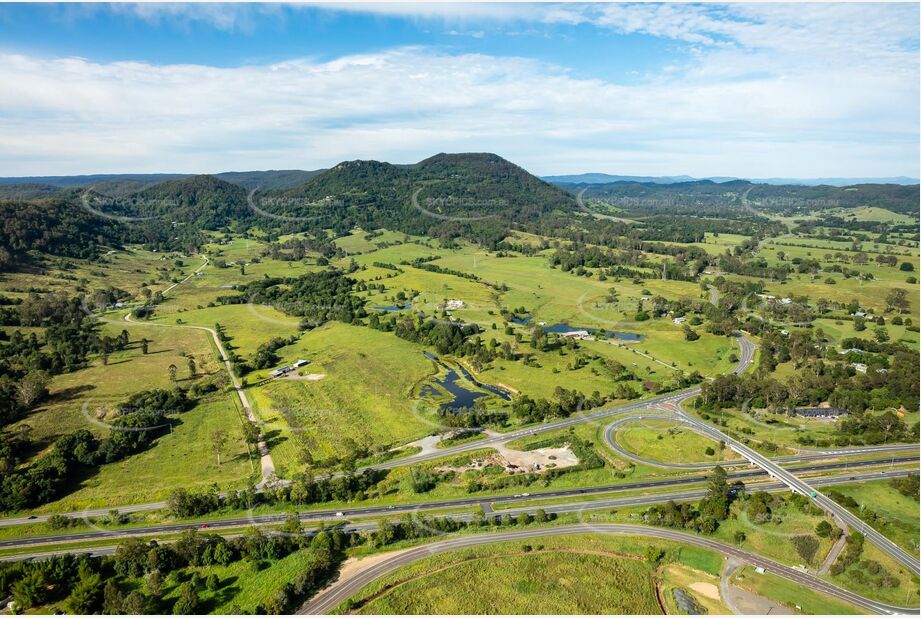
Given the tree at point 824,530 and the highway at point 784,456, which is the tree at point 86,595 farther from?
the tree at point 824,530

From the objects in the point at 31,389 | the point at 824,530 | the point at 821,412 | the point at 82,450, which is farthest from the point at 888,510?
the point at 31,389

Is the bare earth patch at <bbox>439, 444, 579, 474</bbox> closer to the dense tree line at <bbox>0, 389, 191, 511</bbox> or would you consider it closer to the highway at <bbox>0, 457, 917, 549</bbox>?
the highway at <bbox>0, 457, 917, 549</bbox>

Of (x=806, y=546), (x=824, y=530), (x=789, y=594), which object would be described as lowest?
(x=789, y=594)

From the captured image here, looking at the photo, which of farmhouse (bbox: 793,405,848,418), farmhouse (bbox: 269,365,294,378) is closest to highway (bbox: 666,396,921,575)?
farmhouse (bbox: 793,405,848,418)


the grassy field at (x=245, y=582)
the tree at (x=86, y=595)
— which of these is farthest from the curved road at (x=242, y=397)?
the tree at (x=86, y=595)

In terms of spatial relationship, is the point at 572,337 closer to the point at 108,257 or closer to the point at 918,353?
the point at 918,353

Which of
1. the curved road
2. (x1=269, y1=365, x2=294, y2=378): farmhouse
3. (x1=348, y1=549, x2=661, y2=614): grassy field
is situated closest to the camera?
(x1=348, y1=549, x2=661, y2=614): grassy field

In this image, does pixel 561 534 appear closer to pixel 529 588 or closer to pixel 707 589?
pixel 529 588
